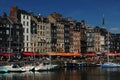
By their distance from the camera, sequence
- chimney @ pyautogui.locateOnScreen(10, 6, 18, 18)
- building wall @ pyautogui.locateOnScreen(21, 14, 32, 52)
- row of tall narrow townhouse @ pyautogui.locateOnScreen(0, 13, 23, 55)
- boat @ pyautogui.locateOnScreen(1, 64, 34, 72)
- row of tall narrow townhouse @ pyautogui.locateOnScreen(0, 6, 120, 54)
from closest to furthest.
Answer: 1. boat @ pyautogui.locateOnScreen(1, 64, 34, 72)
2. row of tall narrow townhouse @ pyautogui.locateOnScreen(0, 13, 23, 55)
3. row of tall narrow townhouse @ pyautogui.locateOnScreen(0, 6, 120, 54)
4. chimney @ pyautogui.locateOnScreen(10, 6, 18, 18)
5. building wall @ pyautogui.locateOnScreen(21, 14, 32, 52)

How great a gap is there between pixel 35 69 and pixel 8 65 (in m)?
7.10

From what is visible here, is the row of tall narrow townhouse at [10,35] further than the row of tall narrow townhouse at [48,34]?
No

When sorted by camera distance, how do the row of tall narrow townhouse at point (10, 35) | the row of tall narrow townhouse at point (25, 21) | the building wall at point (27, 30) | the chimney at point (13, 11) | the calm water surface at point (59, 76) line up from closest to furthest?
the calm water surface at point (59, 76) → the row of tall narrow townhouse at point (10, 35) → the chimney at point (13, 11) → the row of tall narrow townhouse at point (25, 21) → the building wall at point (27, 30)

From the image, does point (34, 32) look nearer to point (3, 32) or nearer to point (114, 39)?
point (3, 32)

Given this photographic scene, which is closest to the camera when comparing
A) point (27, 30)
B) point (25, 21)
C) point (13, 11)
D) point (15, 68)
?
point (15, 68)

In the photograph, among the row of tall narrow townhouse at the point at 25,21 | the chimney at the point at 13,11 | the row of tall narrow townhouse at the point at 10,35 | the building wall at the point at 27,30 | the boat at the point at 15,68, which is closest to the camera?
the boat at the point at 15,68

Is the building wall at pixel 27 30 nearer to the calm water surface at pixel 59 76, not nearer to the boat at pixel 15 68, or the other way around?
the boat at pixel 15 68

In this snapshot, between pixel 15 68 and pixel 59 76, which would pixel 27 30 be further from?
pixel 59 76

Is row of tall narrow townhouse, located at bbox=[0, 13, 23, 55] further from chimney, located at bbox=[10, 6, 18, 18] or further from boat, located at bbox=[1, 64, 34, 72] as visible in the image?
boat, located at bbox=[1, 64, 34, 72]

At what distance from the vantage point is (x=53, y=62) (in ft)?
359

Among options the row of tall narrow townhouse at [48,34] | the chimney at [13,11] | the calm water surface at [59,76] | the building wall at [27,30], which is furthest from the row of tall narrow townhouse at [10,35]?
the calm water surface at [59,76]

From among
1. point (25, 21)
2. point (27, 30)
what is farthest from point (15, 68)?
point (25, 21)

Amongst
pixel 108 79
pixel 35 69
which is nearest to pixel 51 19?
pixel 35 69

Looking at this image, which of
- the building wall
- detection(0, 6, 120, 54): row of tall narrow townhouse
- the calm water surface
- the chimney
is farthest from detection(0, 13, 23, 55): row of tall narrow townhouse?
the calm water surface
